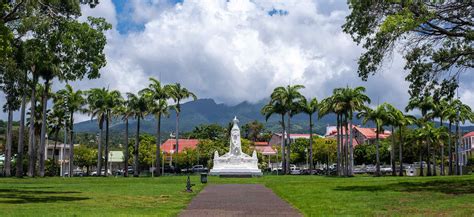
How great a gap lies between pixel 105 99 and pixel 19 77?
3878cm

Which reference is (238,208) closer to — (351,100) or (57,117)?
(351,100)

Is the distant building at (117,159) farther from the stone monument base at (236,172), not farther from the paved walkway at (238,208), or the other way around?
the paved walkway at (238,208)

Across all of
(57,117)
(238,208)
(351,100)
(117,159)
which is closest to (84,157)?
(117,159)

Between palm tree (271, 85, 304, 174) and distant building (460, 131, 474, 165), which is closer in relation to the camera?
palm tree (271, 85, 304, 174)

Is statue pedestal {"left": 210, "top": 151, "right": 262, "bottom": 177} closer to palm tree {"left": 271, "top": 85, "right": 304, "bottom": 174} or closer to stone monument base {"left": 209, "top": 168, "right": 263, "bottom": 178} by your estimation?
stone monument base {"left": 209, "top": 168, "right": 263, "bottom": 178}

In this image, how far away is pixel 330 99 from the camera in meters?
66.6

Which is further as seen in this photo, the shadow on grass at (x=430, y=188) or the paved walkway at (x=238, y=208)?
the shadow on grass at (x=430, y=188)

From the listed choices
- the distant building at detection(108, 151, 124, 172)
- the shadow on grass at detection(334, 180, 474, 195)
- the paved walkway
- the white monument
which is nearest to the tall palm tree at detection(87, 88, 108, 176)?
the white monument

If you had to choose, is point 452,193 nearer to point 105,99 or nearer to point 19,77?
point 19,77

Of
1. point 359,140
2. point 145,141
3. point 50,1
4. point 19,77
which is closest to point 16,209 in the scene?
point 50,1

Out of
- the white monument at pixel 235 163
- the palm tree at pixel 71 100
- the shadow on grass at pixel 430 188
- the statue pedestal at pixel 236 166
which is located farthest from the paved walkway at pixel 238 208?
the palm tree at pixel 71 100

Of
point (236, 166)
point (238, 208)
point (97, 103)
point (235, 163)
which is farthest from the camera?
point (97, 103)

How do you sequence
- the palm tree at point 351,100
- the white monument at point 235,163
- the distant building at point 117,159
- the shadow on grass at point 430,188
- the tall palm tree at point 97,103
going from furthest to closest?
the distant building at point 117,159, the tall palm tree at point 97,103, the palm tree at point 351,100, the white monument at point 235,163, the shadow on grass at point 430,188

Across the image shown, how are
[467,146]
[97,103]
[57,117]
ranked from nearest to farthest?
[97,103] < [57,117] < [467,146]
